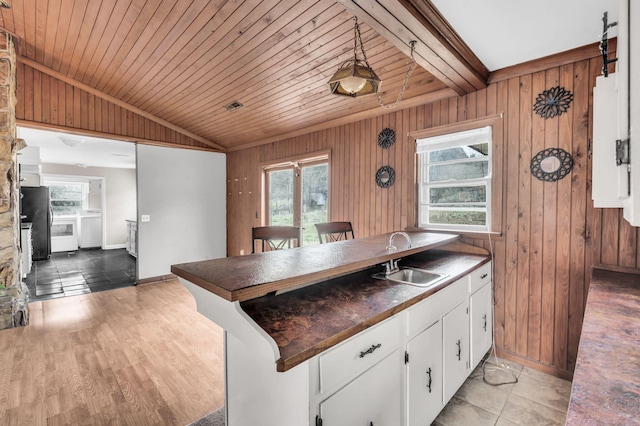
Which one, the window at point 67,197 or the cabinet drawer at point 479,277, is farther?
the window at point 67,197

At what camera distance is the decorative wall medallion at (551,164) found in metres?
2.34

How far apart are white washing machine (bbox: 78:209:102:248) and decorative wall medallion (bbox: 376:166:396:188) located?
8.53 m

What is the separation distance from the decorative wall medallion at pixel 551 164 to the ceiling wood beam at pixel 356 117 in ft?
3.17

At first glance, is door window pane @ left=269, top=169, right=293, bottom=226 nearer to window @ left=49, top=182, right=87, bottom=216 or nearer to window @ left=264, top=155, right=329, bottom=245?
window @ left=264, top=155, right=329, bottom=245

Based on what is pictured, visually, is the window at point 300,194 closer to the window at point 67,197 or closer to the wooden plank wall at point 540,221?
the wooden plank wall at point 540,221

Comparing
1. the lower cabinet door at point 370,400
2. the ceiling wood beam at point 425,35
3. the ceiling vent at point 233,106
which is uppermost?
the ceiling vent at point 233,106

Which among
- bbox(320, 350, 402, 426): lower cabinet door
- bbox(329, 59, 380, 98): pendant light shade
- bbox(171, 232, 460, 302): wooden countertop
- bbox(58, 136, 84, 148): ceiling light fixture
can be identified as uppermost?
bbox(58, 136, 84, 148): ceiling light fixture

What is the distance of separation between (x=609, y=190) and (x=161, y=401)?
281cm

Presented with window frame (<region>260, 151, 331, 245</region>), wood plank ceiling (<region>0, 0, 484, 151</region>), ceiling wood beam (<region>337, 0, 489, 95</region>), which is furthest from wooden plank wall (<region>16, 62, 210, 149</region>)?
ceiling wood beam (<region>337, 0, 489, 95</region>)

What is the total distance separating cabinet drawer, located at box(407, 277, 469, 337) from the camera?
1.55 m

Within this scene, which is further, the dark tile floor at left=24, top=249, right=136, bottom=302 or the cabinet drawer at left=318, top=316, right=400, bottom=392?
the dark tile floor at left=24, top=249, right=136, bottom=302

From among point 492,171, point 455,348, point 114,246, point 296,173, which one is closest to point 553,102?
point 492,171

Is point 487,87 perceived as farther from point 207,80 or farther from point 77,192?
point 77,192

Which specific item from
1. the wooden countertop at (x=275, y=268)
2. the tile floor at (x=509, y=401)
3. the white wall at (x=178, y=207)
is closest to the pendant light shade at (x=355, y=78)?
the wooden countertop at (x=275, y=268)
